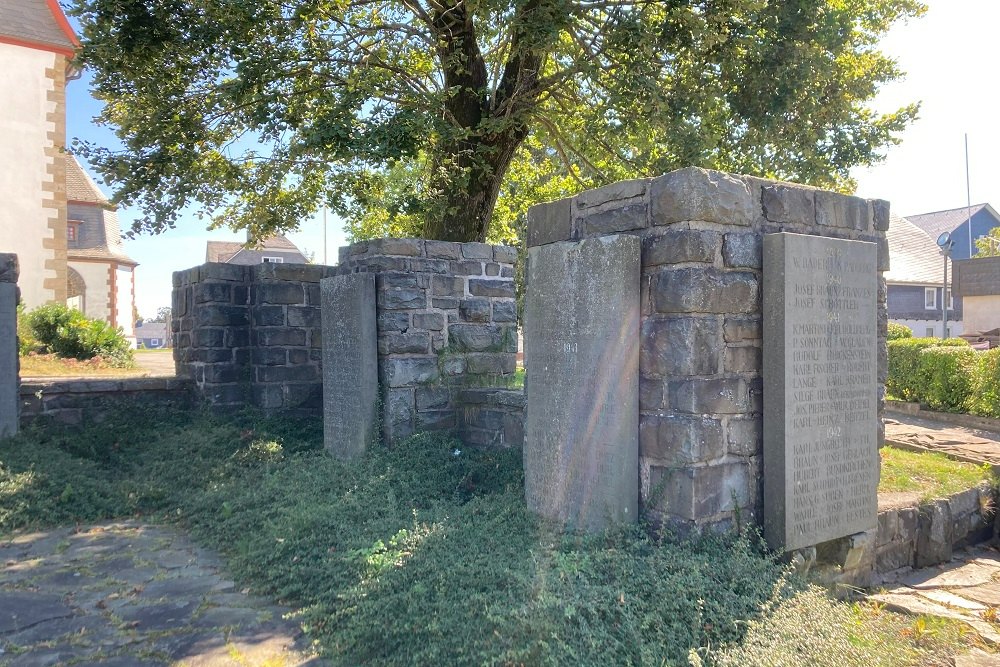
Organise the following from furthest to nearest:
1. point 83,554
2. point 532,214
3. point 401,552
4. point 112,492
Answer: point 112,492, point 83,554, point 532,214, point 401,552

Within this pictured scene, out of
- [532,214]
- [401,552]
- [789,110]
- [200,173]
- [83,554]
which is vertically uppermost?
[789,110]

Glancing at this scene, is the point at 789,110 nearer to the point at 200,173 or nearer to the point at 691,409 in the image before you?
the point at 691,409

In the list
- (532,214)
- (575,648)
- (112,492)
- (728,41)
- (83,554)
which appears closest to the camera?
(575,648)

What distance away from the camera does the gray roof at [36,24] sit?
715 inches

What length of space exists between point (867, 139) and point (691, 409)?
656cm

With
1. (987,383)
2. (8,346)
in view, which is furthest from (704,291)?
(987,383)

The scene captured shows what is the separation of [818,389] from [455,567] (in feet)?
6.34

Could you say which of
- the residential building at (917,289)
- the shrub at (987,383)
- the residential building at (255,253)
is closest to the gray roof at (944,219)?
the residential building at (917,289)

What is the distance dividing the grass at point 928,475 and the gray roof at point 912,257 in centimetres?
2720

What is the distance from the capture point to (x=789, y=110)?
7.73 metres

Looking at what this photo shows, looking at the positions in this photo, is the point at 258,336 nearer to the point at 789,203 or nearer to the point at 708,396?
the point at 708,396

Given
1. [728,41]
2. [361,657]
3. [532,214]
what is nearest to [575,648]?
[361,657]

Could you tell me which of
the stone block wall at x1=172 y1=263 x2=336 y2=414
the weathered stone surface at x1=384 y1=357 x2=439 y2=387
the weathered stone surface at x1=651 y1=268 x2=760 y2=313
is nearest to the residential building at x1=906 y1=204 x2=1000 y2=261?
the stone block wall at x1=172 y1=263 x2=336 y2=414

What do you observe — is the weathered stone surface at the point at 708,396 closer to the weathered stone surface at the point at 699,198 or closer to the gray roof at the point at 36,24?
the weathered stone surface at the point at 699,198
